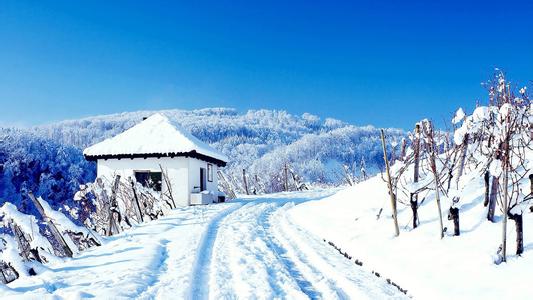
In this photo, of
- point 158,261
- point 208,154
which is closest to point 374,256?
point 158,261

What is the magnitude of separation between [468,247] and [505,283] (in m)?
1.23

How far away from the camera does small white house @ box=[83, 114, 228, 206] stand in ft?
63.1

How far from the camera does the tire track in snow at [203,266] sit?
4734 mm

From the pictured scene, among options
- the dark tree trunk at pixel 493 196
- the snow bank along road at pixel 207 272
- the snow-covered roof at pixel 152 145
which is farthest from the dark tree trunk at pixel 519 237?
the snow-covered roof at pixel 152 145

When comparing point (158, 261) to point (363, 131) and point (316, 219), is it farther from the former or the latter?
point (363, 131)

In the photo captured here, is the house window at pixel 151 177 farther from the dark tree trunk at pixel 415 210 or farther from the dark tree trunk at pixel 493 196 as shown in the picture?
the dark tree trunk at pixel 493 196

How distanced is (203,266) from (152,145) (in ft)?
47.7

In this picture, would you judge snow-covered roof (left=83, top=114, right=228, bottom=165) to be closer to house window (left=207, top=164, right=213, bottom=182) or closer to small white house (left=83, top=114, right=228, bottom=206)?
small white house (left=83, top=114, right=228, bottom=206)

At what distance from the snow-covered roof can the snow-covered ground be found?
11.0 meters

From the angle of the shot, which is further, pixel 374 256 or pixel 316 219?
pixel 316 219

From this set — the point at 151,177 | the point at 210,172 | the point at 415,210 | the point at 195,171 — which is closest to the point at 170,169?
the point at 151,177

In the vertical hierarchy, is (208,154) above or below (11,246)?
above

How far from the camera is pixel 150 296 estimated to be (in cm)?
449

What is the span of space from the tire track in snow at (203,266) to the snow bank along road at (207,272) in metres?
0.01
